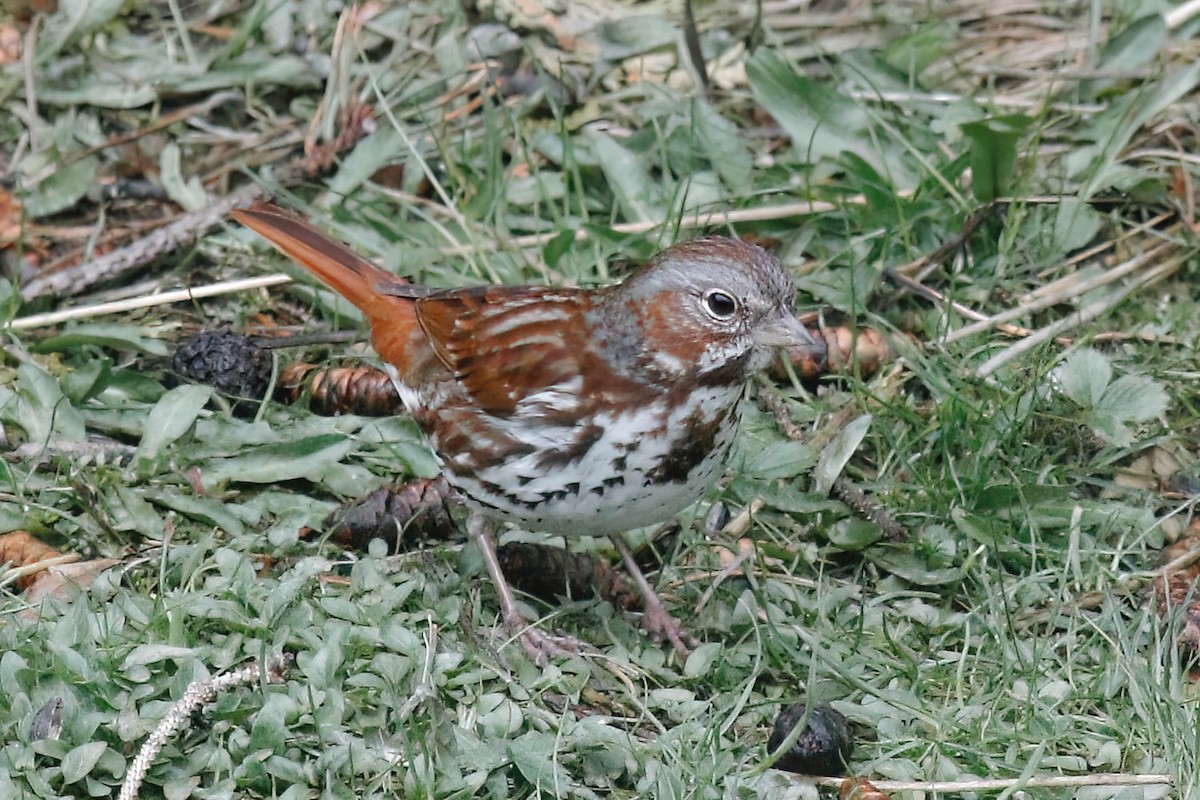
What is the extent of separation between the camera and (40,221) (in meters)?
6.28

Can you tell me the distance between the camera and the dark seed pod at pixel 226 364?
211 inches

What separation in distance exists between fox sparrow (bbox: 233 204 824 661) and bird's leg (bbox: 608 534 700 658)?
0.4 inches

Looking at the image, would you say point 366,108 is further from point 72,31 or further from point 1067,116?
point 1067,116

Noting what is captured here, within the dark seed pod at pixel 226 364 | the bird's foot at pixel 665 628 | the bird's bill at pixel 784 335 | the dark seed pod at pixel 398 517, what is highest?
the bird's bill at pixel 784 335

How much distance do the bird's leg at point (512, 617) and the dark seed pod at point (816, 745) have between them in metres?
0.69

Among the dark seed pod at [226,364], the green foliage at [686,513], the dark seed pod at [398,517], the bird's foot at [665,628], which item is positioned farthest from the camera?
the dark seed pod at [226,364]

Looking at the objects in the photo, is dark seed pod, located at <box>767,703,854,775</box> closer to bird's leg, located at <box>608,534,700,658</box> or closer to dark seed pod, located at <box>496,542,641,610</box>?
bird's leg, located at <box>608,534,700,658</box>

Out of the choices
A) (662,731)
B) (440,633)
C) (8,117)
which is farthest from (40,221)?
(662,731)

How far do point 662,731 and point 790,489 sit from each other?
1231mm

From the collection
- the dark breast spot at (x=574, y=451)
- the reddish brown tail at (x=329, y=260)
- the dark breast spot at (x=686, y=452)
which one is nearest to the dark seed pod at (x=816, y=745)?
the dark breast spot at (x=686, y=452)

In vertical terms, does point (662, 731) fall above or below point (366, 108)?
below

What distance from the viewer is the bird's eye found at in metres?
4.13

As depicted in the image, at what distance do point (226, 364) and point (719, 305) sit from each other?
78.5 inches

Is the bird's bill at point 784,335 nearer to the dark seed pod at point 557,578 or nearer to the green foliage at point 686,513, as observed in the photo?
the green foliage at point 686,513
